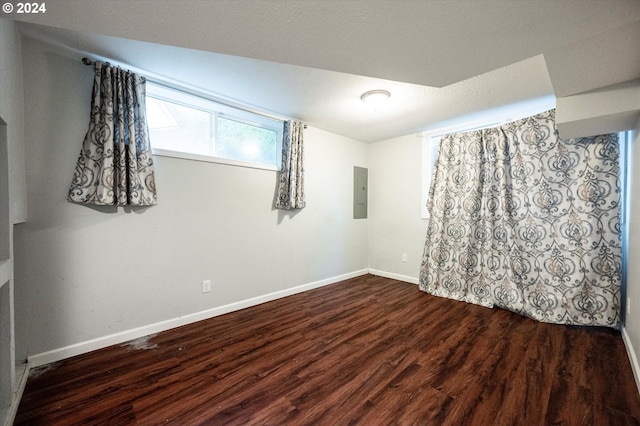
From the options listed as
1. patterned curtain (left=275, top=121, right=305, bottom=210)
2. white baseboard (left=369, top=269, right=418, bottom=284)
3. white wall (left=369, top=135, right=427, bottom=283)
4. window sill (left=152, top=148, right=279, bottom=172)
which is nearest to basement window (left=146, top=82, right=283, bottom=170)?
window sill (left=152, top=148, right=279, bottom=172)

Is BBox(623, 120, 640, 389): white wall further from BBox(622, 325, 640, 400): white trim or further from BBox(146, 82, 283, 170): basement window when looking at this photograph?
BBox(146, 82, 283, 170): basement window

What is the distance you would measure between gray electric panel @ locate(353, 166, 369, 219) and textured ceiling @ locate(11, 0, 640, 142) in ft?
6.69

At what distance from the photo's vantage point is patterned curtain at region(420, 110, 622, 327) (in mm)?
2207

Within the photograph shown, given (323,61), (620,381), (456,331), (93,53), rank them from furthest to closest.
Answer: (456,331), (93,53), (620,381), (323,61)

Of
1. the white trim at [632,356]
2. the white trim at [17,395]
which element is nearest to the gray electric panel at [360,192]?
the white trim at [632,356]

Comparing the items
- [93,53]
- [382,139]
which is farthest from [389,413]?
[382,139]

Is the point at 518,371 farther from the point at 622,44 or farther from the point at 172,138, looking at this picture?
the point at 172,138

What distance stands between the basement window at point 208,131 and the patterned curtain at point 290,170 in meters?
0.15

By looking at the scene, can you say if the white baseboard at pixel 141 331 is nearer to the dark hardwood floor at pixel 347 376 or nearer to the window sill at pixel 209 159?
the dark hardwood floor at pixel 347 376

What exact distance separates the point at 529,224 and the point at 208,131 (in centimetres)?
349

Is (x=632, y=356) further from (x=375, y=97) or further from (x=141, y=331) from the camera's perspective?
(x=141, y=331)

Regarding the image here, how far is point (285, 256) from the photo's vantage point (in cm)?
309

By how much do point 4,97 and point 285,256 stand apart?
246cm

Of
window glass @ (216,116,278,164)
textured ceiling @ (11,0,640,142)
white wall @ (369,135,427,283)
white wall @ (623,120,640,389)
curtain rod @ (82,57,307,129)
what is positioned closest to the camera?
textured ceiling @ (11,0,640,142)
